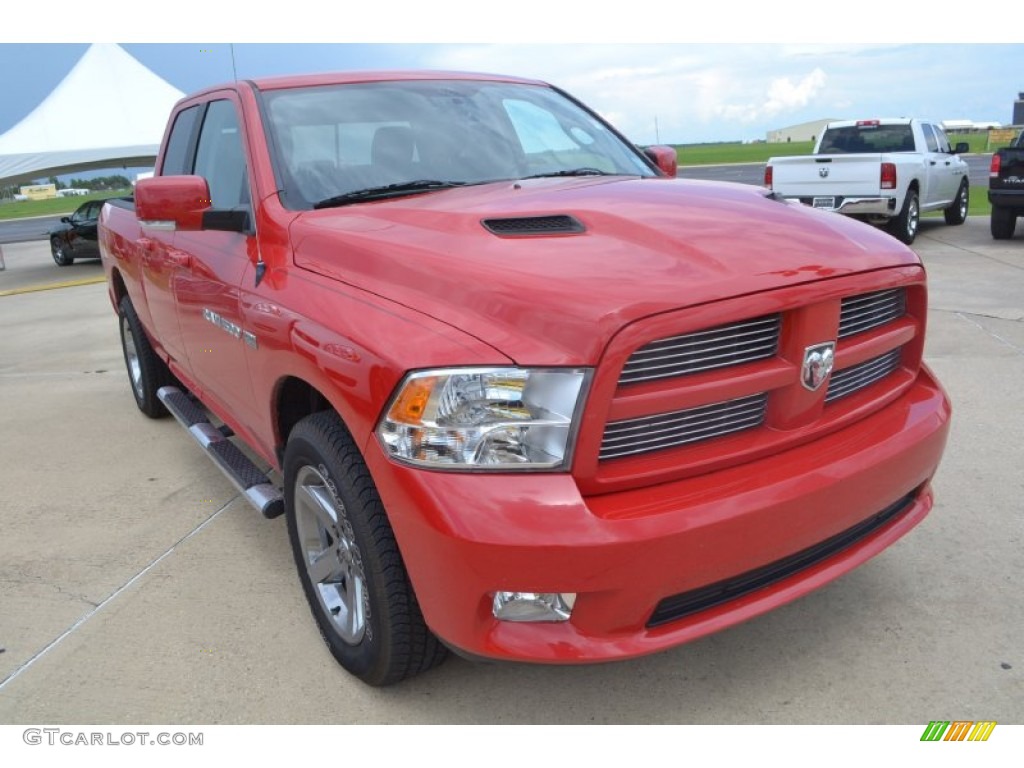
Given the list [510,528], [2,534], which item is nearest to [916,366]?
[510,528]

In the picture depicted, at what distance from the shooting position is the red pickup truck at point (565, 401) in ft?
6.31

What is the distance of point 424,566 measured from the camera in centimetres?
201

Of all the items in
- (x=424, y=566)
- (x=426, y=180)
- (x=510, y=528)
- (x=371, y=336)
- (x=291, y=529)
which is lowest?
(x=291, y=529)

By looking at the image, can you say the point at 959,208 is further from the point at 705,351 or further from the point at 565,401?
the point at 565,401

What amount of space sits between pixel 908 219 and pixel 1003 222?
4.08 ft

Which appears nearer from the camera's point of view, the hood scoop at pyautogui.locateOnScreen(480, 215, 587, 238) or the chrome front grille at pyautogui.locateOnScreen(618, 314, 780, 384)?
the chrome front grille at pyautogui.locateOnScreen(618, 314, 780, 384)

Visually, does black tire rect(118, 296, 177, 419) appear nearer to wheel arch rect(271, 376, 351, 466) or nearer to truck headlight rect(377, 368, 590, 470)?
wheel arch rect(271, 376, 351, 466)

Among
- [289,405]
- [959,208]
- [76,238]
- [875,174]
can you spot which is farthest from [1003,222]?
[76,238]

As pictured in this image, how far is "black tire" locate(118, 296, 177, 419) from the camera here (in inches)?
201

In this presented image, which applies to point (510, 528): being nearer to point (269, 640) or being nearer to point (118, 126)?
point (269, 640)

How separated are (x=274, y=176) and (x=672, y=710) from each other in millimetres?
2186

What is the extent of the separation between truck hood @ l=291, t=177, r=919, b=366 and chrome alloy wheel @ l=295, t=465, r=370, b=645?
64 centimetres

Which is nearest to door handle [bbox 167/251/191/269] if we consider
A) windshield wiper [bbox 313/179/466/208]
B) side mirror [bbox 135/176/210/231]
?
side mirror [bbox 135/176/210/231]

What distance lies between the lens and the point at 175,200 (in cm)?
303
